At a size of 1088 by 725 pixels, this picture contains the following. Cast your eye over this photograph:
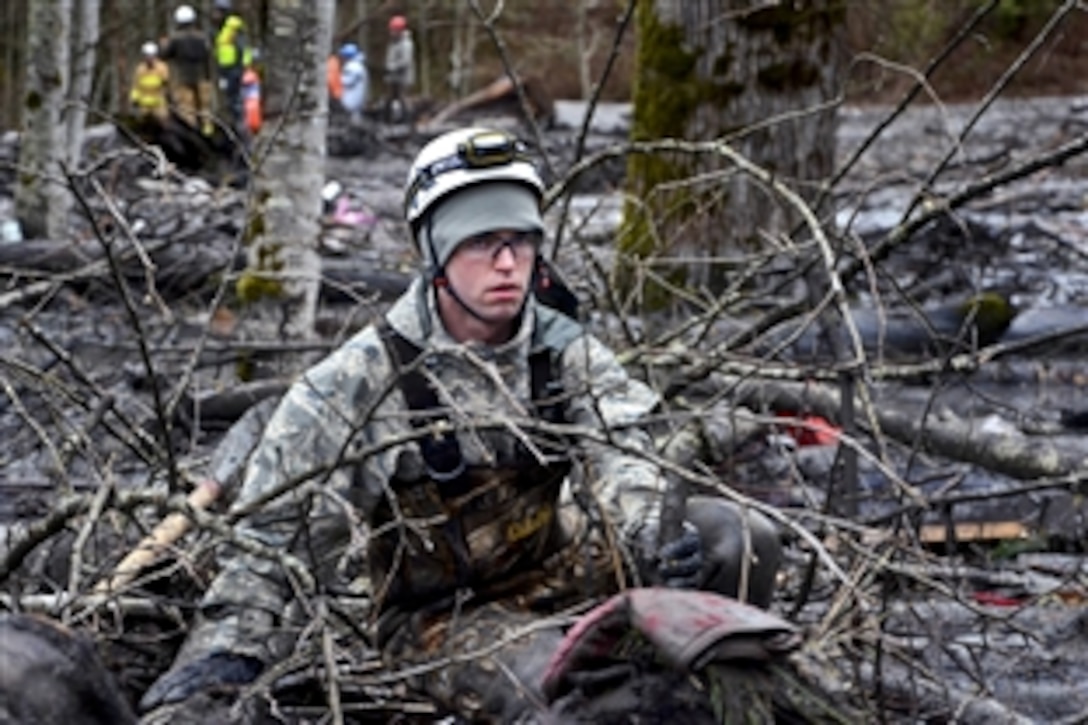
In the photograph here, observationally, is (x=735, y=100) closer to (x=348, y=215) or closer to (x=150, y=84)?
(x=348, y=215)

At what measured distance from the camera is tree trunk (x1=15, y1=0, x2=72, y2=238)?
538 inches

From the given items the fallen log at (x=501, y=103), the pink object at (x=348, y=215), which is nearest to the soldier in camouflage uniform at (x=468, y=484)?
the pink object at (x=348, y=215)

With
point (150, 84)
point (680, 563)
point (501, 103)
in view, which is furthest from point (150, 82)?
point (680, 563)

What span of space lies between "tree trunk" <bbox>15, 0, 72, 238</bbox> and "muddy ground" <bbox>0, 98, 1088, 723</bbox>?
6.00 ft

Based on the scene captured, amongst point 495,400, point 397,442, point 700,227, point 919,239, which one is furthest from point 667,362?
point 919,239

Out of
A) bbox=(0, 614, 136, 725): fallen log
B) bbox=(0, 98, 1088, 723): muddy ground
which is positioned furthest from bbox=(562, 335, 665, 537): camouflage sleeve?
bbox=(0, 614, 136, 725): fallen log

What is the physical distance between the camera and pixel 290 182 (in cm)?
823

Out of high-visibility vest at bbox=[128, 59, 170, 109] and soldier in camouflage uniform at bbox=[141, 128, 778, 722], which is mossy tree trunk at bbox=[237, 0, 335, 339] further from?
high-visibility vest at bbox=[128, 59, 170, 109]

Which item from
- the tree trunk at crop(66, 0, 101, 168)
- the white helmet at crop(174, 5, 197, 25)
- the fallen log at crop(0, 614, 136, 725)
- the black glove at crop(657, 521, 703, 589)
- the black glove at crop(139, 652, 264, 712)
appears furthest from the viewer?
the white helmet at crop(174, 5, 197, 25)

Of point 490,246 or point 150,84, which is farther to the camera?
point 150,84

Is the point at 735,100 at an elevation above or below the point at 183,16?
above

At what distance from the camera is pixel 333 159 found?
24.5 metres

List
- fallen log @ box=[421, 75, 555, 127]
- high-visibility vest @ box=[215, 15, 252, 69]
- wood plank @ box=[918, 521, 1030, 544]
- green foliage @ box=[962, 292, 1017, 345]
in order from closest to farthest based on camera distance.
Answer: wood plank @ box=[918, 521, 1030, 544] < green foliage @ box=[962, 292, 1017, 345] < high-visibility vest @ box=[215, 15, 252, 69] < fallen log @ box=[421, 75, 555, 127]

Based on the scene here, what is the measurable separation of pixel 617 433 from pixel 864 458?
0.53m
